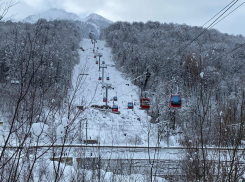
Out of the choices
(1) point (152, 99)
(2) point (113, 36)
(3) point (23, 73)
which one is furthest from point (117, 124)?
(2) point (113, 36)

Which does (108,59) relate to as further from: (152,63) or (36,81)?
(36,81)

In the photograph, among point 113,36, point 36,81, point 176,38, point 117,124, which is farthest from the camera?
point 113,36

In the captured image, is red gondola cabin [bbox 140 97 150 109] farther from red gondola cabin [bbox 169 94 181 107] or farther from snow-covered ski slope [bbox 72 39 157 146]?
red gondola cabin [bbox 169 94 181 107]

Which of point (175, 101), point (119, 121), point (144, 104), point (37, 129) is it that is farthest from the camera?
point (119, 121)

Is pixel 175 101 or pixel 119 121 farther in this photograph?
pixel 119 121

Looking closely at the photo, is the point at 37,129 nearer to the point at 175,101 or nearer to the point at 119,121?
the point at 175,101

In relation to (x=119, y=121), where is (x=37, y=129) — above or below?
above

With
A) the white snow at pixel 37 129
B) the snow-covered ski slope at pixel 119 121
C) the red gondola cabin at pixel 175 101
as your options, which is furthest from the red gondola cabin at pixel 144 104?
the white snow at pixel 37 129

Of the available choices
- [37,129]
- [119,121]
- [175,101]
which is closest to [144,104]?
[175,101]

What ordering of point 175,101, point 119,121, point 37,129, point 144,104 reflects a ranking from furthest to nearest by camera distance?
point 119,121 < point 144,104 < point 175,101 < point 37,129

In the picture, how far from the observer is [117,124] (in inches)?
824

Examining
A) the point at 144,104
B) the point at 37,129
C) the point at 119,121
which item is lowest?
the point at 119,121

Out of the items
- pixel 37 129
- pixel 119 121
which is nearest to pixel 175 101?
pixel 37 129

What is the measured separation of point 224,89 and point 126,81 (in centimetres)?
1516
